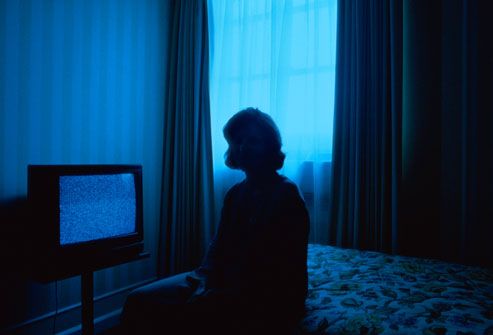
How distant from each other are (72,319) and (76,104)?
4.45 ft

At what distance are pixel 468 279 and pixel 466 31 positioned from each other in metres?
1.44

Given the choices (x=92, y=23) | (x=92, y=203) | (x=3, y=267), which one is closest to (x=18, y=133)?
(x=92, y=203)

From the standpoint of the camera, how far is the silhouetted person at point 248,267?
1.10 metres

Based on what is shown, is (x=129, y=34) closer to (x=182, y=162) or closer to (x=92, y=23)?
(x=92, y=23)

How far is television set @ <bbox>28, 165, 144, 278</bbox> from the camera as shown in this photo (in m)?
1.57

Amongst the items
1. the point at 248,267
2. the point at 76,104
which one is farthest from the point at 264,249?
the point at 76,104

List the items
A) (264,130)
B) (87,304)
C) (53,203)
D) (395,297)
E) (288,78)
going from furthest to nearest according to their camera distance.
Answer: (288,78) → (87,304) → (53,203) → (264,130) → (395,297)

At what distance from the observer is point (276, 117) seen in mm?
2555

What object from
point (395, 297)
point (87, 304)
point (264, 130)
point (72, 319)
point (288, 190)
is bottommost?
point (72, 319)

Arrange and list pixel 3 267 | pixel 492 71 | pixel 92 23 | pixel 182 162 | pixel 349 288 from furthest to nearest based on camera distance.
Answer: pixel 182 162, pixel 92 23, pixel 492 71, pixel 3 267, pixel 349 288

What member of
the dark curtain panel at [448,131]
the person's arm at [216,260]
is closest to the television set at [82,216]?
the person's arm at [216,260]

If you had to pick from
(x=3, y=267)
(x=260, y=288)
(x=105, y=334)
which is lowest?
(x=105, y=334)

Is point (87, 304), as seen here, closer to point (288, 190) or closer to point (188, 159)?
point (288, 190)

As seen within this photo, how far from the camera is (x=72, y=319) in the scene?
2.14 metres
